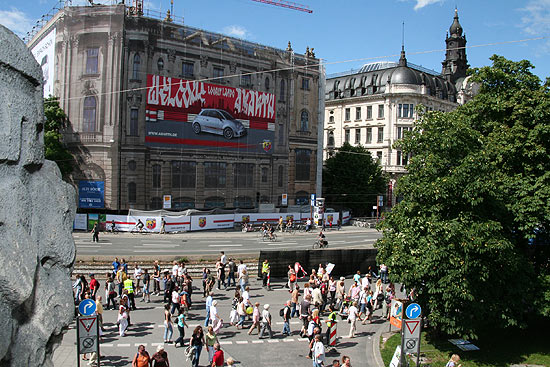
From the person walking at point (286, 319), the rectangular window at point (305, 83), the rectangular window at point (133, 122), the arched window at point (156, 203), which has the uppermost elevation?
the rectangular window at point (305, 83)

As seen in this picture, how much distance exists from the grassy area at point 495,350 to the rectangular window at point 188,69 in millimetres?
35649

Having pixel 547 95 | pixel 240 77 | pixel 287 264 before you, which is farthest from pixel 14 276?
pixel 240 77

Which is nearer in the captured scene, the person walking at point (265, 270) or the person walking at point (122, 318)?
the person walking at point (122, 318)

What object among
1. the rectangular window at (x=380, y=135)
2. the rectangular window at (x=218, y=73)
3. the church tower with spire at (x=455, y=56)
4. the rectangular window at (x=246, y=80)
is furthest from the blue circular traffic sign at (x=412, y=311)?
the church tower with spire at (x=455, y=56)

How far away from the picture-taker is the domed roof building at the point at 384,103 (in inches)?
3002

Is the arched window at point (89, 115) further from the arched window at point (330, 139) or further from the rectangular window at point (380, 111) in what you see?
the arched window at point (330, 139)

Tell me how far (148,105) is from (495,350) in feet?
118

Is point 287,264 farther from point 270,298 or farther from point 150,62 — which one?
point 150,62

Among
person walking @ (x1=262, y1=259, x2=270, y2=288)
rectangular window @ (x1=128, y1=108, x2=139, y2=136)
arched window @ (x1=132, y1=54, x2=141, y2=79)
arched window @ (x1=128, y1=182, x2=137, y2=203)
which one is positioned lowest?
person walking @ (x1=262, y1=259, x2=270, y2=288)

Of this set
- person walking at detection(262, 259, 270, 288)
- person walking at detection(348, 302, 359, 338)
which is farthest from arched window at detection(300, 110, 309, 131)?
person walking at detection(348, 302, 359, 338)

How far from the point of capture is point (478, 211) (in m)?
16.5

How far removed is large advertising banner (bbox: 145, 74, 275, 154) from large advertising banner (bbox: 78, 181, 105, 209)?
584 centimetres

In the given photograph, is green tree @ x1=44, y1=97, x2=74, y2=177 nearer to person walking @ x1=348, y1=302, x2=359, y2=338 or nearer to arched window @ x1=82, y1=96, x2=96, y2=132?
arched window @ x1=82, y1=96, x2=96, y2=132

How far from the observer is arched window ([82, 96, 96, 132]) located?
43.5m
